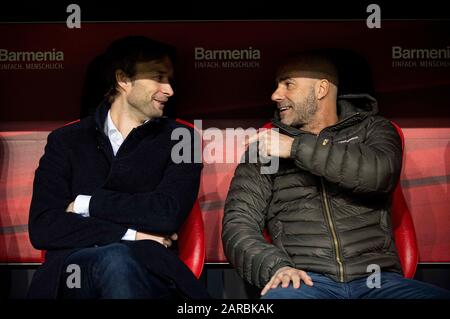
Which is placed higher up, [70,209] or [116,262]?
[70,209]

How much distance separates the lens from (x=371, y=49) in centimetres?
399

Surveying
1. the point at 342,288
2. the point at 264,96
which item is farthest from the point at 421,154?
the point at 342,288

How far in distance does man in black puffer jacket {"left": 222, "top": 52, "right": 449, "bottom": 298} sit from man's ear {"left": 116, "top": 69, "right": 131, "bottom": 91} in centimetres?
71

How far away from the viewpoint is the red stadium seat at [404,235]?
11.0 feet

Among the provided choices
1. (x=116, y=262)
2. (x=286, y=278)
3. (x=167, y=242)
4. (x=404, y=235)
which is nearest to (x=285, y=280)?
(x=286, y=278)

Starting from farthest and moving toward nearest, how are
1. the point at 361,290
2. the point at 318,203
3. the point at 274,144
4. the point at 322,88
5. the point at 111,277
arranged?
the point at 322,88 < the point at 318,203 < the point at 274,144 < the point at 361,290 < the point at 111,277

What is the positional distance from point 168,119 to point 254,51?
77 cm

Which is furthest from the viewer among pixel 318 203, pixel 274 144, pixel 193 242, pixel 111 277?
pixel 193 242

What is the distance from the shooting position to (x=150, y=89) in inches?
135

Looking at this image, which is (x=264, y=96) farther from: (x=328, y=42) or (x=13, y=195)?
(x=13, y=195)

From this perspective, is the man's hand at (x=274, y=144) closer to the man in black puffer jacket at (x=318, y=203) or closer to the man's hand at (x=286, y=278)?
the man in black puffer jacket at (x=318, y=203)

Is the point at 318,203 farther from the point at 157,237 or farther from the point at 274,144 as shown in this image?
the point at 157,237

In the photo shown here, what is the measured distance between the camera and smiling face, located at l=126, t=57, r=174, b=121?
3.44 m

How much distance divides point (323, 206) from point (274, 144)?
14.5 inches
